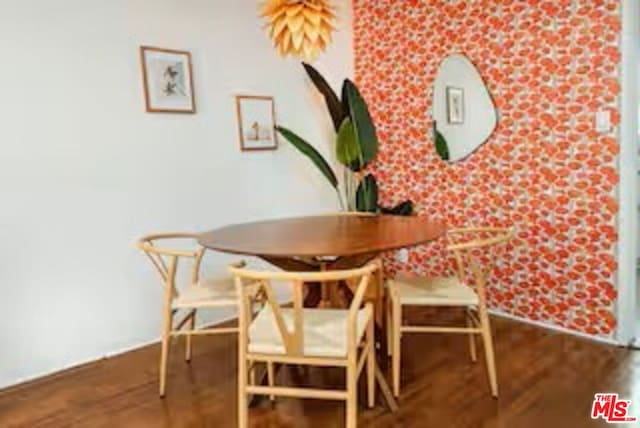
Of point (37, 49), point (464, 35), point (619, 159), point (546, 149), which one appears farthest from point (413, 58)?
point (37, 49)

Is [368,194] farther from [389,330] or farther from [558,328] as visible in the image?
[558,328]

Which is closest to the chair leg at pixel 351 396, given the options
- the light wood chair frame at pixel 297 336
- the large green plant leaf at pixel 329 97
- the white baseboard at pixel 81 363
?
the light wood chair frame at pixel 297 336

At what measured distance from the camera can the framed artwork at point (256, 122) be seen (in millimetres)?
3516

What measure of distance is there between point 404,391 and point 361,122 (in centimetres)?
199

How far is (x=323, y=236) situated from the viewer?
229cm

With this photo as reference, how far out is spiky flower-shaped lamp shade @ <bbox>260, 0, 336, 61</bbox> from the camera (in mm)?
2115

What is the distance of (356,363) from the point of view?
1822mm

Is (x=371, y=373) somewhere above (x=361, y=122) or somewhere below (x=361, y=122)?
below

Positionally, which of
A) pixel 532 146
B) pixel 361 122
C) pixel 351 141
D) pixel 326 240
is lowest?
pixel 326 240

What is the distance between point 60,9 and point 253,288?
1.79 m

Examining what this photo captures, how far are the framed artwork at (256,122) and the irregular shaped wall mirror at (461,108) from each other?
116 centimetres

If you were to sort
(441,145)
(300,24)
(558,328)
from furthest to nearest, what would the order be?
(441,145), (558,328), (300,24)

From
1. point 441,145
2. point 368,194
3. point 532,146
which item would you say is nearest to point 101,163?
point 368,194

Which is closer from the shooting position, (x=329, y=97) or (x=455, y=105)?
(x=455, y=105)
